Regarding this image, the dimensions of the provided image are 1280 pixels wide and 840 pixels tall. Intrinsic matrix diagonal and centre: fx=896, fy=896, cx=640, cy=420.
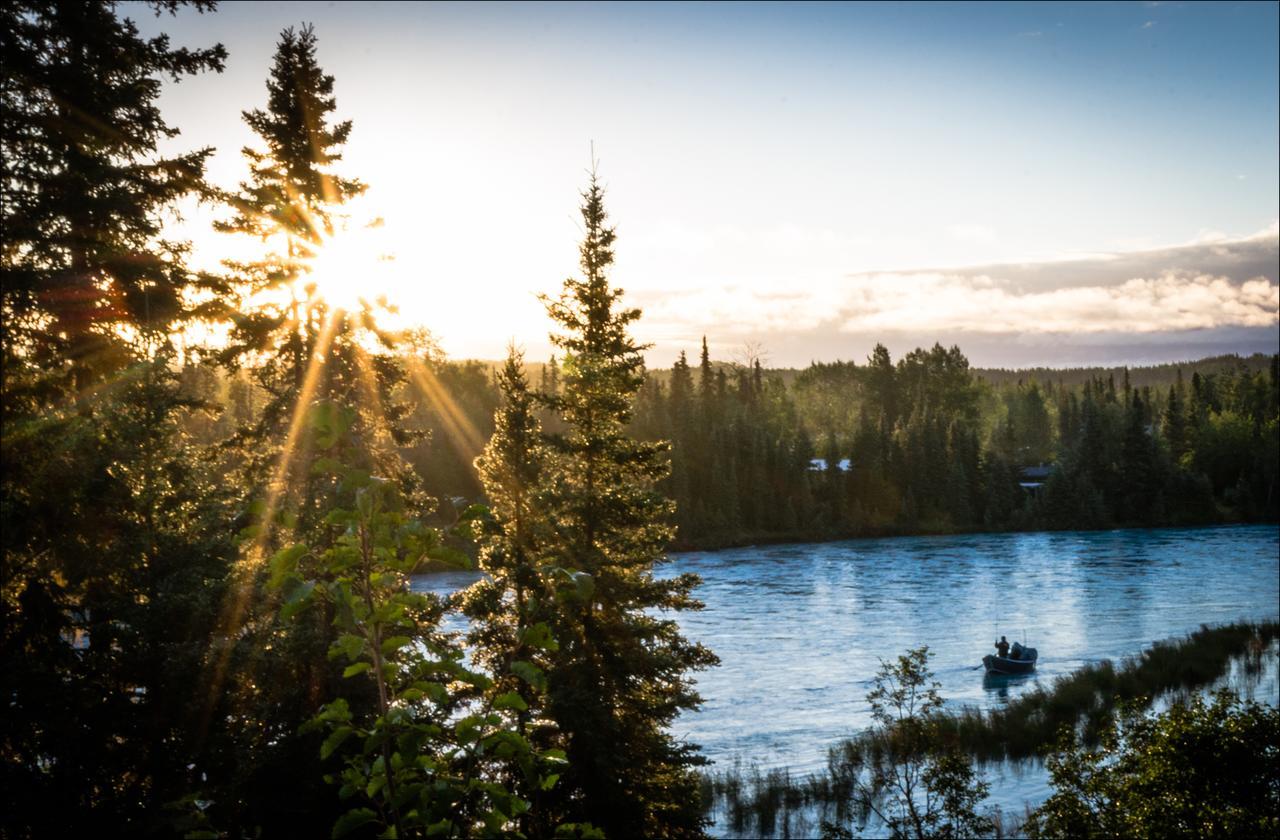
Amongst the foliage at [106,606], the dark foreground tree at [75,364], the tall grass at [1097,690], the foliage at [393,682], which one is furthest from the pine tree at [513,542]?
the tall grass at [1097,690]

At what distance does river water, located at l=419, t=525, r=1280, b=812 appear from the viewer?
108 feet

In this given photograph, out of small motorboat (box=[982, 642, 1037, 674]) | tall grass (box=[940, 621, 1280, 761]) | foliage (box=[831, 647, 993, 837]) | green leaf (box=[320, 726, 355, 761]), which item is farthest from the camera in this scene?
small motorboat (box=[982, 642, 1037, 674])

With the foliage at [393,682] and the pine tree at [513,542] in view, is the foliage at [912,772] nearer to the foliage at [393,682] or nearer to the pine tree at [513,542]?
the pine tree at [513,542]

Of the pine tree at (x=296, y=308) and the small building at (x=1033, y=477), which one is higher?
the pine tree at (x=296, y=308)

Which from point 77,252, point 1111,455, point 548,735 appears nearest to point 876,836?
point 548,735

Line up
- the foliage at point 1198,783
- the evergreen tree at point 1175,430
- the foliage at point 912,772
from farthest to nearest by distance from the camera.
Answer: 1. the evergreen tree at point 1175,430
2. the foliage at point 912,772
3. the foliage at point 1198,783

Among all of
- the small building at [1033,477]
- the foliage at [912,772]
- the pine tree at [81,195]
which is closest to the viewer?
the pine tree at [81,195]

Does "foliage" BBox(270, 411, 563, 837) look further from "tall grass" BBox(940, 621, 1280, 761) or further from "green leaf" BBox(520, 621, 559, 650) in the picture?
"tall grass" BBox(940, 621, 1280, 761)

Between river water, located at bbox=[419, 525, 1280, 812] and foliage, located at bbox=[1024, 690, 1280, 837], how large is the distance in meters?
11.6

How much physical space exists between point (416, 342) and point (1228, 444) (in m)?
130

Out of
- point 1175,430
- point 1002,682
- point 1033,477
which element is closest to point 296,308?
point 1002,682

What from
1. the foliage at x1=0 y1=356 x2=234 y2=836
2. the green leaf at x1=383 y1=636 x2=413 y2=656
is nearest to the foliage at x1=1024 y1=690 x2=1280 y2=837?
the green leaf at x1=383 y1=636 x2=413 y2=656

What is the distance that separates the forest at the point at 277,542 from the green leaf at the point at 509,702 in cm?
2

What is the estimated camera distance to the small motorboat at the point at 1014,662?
37.8 meters
